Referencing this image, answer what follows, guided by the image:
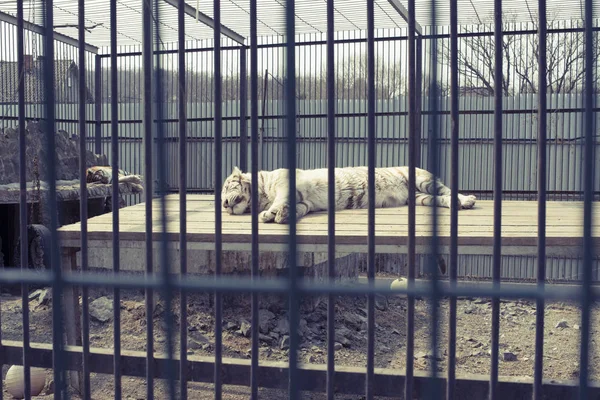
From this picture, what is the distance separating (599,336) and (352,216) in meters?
3.20

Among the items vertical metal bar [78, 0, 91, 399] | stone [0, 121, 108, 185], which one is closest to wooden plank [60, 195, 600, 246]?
vertical metal bar [78, 0, 91, 399]

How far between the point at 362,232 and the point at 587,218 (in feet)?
12.6

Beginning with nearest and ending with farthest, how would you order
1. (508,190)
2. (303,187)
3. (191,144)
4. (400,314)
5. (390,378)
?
(390,378) → (303,187) → (400,314) → (508,190) → (191,144)

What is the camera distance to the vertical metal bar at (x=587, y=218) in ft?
4.72

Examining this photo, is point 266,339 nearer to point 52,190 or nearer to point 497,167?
point 497,167

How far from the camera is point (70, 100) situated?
42.5 feet

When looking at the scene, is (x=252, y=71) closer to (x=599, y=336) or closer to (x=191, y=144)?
(x=599, y=336)

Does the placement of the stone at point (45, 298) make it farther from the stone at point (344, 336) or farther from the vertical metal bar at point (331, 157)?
the vertical metal bar at point (331, 157)

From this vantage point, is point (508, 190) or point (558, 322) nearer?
point (558, 322)

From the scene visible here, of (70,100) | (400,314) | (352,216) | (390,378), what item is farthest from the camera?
(70,100)

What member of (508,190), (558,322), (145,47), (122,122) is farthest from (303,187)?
(122,122)

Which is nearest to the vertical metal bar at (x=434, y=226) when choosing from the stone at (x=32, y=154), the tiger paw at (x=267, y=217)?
the tiger paw at (x=267, y=217)

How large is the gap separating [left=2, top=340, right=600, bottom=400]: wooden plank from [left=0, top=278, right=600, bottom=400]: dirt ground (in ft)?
8.79

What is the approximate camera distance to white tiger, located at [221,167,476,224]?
23.1 ft
